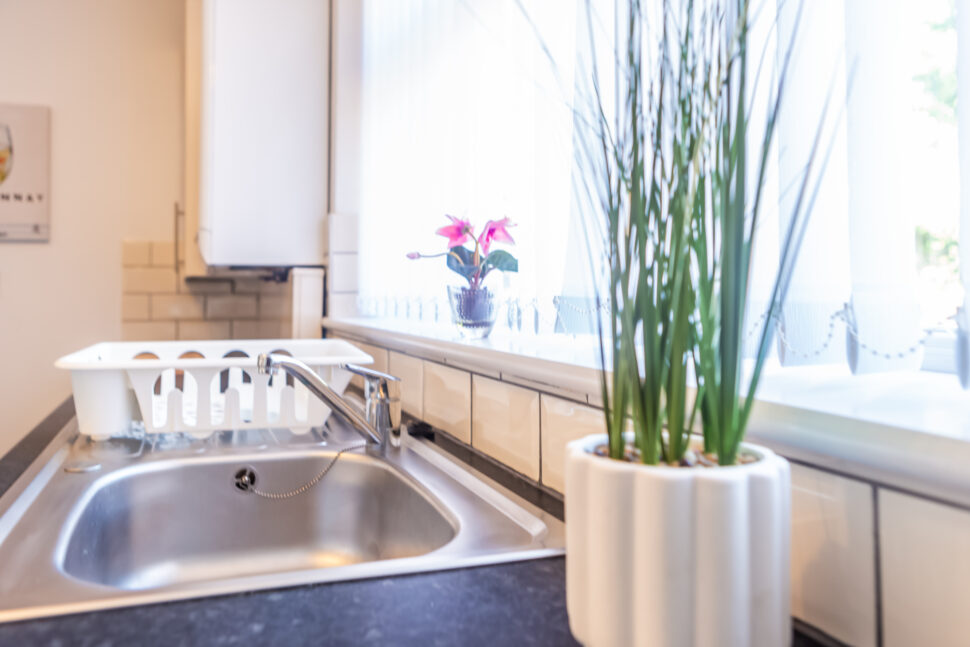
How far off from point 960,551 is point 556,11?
2.63ft

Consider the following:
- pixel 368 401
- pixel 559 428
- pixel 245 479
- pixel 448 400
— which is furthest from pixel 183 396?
pixel 559 428

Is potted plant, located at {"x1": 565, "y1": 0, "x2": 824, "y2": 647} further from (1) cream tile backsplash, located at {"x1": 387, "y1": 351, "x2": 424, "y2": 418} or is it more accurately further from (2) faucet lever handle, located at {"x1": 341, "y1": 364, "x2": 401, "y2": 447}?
(1) cream tile backsplash, located at {"x1": 387, "y1": 351, "x2": 424, "y2": 418}

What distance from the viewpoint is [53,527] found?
2.41 feet

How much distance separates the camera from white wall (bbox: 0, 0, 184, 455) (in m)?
2.66

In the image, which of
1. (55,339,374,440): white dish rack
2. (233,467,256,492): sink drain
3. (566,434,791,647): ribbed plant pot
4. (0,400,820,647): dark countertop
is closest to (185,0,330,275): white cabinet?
(55,339,374,440): white dish rack

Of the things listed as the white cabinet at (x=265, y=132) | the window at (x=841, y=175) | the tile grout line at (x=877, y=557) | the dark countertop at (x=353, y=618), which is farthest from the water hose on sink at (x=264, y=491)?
the white cabinet at (x=265, y=132)

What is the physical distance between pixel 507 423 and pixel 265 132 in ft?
4.55

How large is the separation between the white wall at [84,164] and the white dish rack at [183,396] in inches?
64.2

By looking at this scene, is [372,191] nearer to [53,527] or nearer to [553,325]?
[553,325]

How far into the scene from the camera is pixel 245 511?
3.51ft

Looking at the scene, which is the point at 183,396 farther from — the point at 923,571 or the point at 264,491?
the point at 923,571

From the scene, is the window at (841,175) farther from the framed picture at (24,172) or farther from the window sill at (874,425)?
the framed picture at (24,172)

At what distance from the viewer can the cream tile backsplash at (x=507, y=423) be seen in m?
0.89

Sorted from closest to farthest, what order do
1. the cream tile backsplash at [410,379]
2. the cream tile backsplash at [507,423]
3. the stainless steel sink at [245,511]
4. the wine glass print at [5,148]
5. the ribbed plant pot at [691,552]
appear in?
the ribbed plant pot at [691,552] < the stainless steel sink at [245,511] < the cream tile backsplash at [507,423] < the cream tile backsplash at [410,379] < the wine glass print at [5,148]
